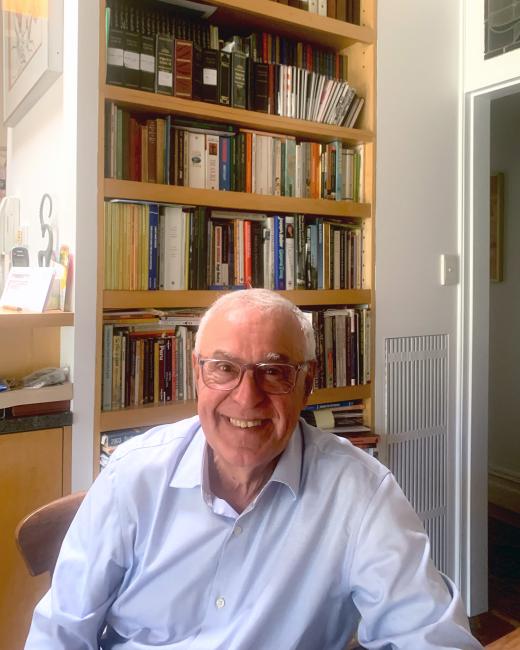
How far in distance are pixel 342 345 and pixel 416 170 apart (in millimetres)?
761

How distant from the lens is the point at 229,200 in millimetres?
1912

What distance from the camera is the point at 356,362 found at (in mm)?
2188

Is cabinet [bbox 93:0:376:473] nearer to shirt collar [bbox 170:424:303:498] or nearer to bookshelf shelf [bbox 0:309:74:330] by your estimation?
bookshelf shelf [bbox 0:309:74:330]

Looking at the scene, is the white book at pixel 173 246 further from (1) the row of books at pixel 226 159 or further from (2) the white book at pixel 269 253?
(2) the white book at pixel 269 253

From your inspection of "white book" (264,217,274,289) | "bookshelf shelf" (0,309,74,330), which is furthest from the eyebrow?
"white book" (264,217,274,289)

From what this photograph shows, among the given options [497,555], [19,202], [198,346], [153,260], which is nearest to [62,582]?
[198,346]

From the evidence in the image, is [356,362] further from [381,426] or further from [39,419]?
[39,419]

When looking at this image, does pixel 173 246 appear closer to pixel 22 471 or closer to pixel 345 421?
pixel 22 471

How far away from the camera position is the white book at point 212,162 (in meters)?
1.92

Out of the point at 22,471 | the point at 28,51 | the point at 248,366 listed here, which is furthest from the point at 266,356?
the point at 28,51

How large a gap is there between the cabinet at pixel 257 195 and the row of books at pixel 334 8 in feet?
0.12

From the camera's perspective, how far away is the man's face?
1.02 metres

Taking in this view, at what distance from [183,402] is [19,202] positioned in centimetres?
122

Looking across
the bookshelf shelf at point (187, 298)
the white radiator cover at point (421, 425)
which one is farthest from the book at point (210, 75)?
the white radiator cover at point (421, 425)
